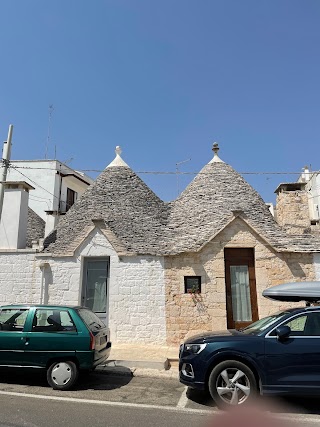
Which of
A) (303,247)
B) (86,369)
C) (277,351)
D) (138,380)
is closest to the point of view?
(277,351)

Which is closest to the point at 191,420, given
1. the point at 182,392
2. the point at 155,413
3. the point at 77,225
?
the point at 155,413

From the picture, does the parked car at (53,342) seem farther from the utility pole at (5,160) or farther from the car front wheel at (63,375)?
the utility pole at (5,160)

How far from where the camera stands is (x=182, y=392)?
21.3ft

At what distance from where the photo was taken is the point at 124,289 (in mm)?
11094

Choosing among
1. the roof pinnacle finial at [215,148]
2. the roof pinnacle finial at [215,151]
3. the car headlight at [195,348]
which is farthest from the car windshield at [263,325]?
the roof pinnacle finial at [215,148]

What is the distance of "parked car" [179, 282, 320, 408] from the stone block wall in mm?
4825

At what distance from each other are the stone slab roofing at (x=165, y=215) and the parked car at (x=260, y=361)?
5.46 metres

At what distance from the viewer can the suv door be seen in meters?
5.22

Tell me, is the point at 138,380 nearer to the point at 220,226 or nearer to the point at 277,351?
the point at 277,351

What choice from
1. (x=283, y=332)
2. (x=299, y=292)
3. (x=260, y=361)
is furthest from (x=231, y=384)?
(x=299, y=292)

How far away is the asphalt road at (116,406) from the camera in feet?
15.9

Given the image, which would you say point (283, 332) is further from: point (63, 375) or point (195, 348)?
point (63, 375)

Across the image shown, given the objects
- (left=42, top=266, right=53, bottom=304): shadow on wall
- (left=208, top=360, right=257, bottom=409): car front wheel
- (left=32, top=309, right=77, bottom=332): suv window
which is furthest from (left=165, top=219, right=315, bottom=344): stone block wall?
(left=208, top=360, right=257, bottom=409): car front wheel

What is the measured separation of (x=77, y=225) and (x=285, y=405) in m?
9.31
